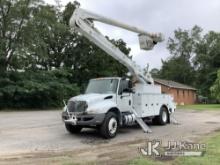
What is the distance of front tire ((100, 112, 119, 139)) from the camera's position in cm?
1335

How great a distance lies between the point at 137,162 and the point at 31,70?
30380mm

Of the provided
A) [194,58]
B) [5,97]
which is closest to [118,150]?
[5,97]

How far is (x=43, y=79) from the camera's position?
3622 centimetres

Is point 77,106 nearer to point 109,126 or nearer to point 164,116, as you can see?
point 109,126

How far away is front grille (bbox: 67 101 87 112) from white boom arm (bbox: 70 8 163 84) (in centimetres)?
367

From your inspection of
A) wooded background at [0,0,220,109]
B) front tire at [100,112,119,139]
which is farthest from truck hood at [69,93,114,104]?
wooded background at [0,0,220,109]

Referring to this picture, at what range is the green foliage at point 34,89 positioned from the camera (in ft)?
109

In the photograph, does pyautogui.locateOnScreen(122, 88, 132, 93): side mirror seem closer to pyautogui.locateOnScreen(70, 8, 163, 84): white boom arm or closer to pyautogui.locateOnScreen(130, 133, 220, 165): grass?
pyautogui.locateOnScreen(70, 8, 163, 84): white boom arm

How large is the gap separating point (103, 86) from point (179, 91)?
47315mm

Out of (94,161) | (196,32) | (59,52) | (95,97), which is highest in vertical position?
(196,32)

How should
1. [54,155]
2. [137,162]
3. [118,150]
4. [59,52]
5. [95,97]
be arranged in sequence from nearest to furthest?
[137,162]
[54,155]
[118,150]
[95,97]
[59,52]

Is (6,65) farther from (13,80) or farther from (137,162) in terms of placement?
(137,162)

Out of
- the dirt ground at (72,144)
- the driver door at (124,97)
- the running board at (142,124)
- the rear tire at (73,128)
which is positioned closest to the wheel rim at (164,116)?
the dirt ground at (72,144)

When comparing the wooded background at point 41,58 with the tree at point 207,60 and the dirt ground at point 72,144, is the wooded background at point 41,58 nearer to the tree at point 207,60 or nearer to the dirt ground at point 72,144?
the dirt ground at point 72,144
